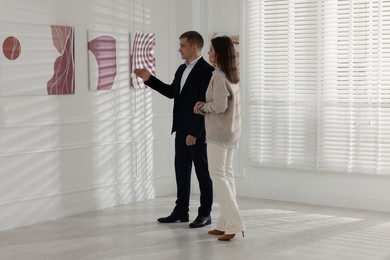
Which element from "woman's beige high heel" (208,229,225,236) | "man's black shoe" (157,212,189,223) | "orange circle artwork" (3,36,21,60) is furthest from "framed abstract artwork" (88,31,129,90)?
"woman's beige high heel" (208,229,225,236)

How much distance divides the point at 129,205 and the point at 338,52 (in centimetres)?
245

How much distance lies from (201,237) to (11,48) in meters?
2.13

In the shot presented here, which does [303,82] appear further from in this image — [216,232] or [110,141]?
[216,232]

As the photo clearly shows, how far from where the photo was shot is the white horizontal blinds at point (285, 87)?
675 centimetres

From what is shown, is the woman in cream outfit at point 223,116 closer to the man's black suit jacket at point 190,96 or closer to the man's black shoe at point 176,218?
the man's black suit jacket at point 190,96

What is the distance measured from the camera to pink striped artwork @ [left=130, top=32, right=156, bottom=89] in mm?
6891

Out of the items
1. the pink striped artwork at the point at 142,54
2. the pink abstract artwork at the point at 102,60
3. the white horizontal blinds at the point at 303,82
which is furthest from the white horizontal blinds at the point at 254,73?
the pink abstract artwork at the point at 102,60

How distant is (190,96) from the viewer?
554cm

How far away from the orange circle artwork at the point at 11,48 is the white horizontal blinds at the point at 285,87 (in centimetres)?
246

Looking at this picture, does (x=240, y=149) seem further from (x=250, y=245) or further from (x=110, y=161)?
(x=250, y=245)

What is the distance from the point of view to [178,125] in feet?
18.5

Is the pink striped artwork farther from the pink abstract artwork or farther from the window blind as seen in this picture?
the window blind

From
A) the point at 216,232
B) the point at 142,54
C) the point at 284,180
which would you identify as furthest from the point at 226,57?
the point at 284,180

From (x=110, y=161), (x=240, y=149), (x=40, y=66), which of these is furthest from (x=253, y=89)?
(x=40, y=66)
